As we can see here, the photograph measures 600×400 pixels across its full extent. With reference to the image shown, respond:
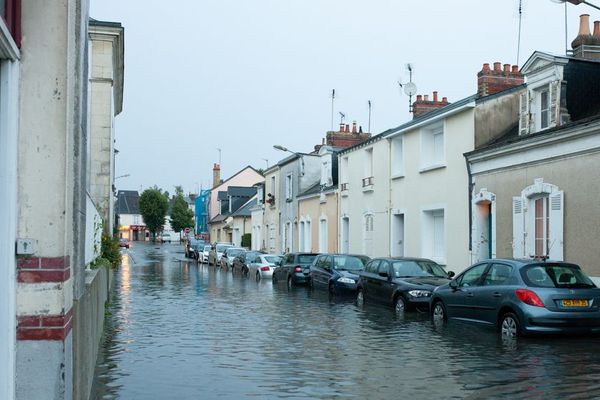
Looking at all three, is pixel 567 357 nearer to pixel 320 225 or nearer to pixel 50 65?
pixel 50 65

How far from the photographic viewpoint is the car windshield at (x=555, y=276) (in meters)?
12.5

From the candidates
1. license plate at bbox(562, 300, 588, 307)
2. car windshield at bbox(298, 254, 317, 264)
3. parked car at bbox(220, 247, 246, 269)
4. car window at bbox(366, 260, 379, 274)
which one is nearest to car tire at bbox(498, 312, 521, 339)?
license plate at bbox(562, 300, 588, 307)

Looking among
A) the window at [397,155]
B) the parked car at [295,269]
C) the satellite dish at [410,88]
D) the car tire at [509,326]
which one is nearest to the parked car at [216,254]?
the parked car at [295,269]

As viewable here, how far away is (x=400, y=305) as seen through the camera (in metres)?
17.3

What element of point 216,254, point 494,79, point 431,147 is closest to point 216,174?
point 216,254

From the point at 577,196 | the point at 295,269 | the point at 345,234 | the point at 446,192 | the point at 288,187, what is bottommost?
the point at 295,269

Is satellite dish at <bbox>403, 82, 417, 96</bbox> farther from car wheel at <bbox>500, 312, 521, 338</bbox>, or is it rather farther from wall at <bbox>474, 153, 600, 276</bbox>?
car wheel at <bbox>500, 312, 521, 338</bbox>

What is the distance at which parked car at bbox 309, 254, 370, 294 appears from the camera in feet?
72.7

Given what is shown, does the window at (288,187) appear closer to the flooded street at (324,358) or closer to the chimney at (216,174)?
the flooded street at (324,358)

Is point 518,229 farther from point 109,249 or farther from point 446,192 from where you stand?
point 109,249

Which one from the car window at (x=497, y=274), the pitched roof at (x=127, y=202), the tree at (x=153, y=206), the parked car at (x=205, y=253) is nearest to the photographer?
the car window at (x=497, y=274)

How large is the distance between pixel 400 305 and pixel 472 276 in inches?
138

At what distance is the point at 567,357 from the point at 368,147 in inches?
767

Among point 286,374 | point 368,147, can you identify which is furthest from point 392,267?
point 368,147
